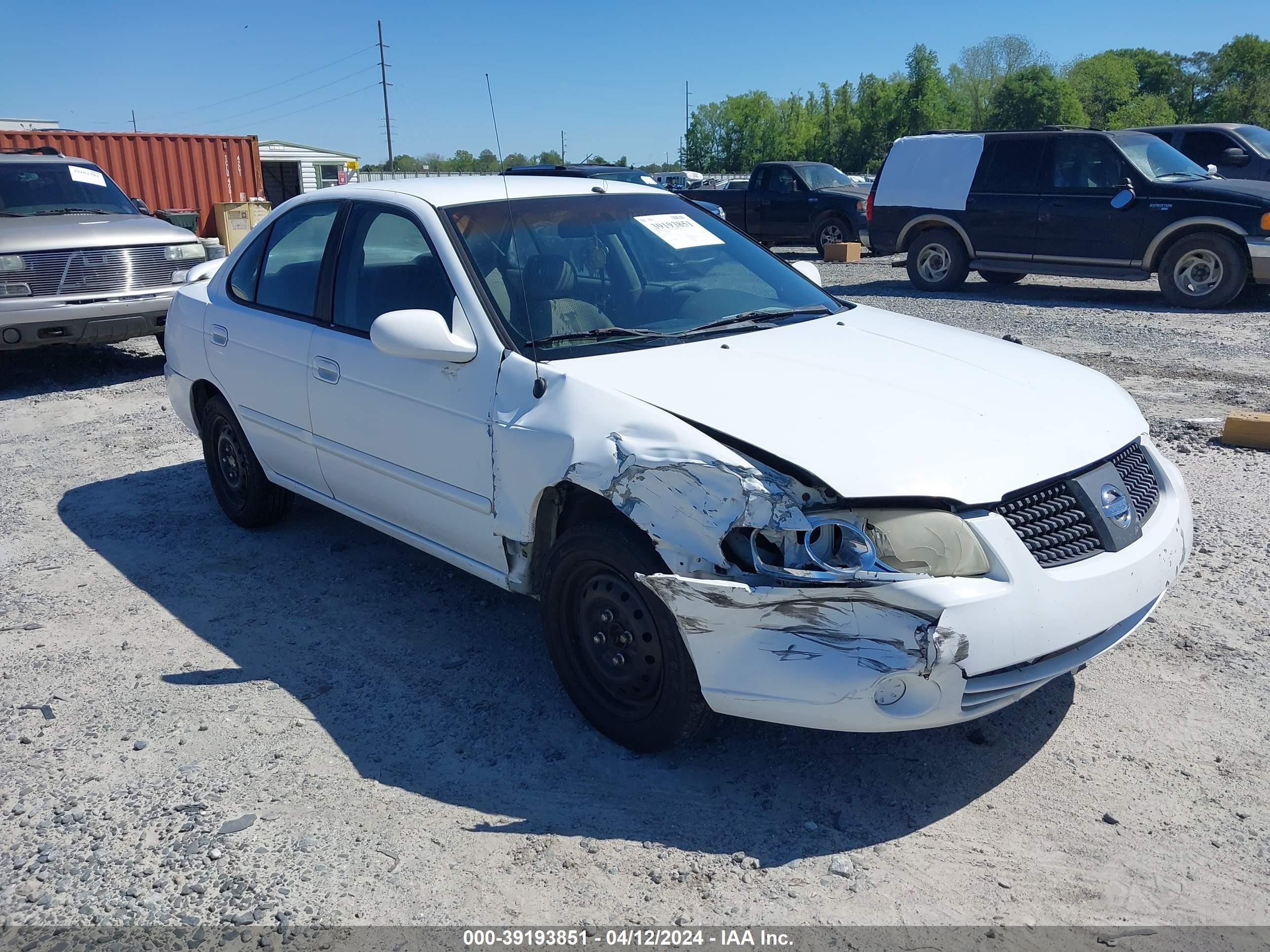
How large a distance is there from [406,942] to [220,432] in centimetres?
360

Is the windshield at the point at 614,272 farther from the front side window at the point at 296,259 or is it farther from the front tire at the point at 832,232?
the front tire at the point at 832,232

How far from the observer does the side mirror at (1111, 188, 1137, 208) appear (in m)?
11.7

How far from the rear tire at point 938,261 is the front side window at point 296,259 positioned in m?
10.4

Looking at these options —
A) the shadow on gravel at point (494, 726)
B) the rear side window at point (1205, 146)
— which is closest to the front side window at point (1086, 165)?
the rear side window at point (1205, 146)

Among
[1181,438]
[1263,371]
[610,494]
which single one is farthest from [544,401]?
[1263,371]

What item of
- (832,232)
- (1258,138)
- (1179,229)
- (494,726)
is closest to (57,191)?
(494,726)

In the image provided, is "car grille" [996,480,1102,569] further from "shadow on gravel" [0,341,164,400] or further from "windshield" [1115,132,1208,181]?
"windshield" [1115,132,1208,181]

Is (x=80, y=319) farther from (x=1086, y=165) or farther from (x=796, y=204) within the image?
(x=796, y=204)

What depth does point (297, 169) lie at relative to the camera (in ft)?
121

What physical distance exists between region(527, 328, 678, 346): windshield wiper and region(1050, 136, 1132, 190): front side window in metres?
10.3

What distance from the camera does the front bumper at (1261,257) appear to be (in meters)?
11.0

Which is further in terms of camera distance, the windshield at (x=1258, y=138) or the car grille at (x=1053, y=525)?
the windshield at (x=1258, y=138)

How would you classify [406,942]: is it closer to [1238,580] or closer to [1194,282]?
[1238,580]

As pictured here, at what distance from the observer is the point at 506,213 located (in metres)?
4.04
